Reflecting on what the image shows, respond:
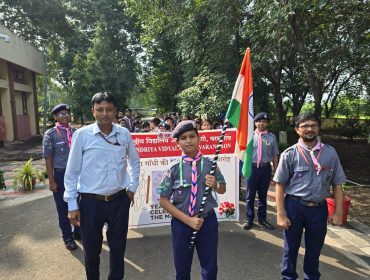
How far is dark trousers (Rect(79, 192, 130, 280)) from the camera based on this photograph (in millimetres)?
3229

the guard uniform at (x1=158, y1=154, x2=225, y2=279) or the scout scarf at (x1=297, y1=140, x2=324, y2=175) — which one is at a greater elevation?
the scout scarf at (x1=297, y1=140, x2=324, y2=175)

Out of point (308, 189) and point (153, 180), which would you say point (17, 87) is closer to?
point (153, 180)

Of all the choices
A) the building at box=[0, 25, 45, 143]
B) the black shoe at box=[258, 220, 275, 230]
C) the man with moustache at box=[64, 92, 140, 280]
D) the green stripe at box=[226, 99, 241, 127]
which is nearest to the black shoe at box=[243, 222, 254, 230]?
the black shoe at box=[258, 220, 275, 230]

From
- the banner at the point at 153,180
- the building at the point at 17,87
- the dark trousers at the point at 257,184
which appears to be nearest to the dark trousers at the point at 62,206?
the banner at the point at 153,180

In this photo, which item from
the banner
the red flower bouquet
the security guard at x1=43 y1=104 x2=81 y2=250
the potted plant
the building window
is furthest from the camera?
the building window

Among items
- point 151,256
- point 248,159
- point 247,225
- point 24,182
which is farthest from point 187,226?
point 24,182

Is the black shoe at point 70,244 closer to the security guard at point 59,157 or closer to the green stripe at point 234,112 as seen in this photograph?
the security guard at point 59,157

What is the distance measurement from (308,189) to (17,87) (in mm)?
22095

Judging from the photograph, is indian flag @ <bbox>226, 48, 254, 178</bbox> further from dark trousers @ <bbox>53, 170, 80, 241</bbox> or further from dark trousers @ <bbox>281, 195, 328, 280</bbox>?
dark trousers @ <bbox>53, 170, 80, 241</bbox>

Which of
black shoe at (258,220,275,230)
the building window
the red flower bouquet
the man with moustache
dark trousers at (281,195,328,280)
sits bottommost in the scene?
black shoe at (258,220,275,230)

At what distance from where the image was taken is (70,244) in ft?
15.6

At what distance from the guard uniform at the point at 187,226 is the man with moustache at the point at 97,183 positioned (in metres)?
0.57

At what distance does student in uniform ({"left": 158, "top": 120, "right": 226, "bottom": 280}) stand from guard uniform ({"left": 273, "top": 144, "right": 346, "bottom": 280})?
2.86 ft

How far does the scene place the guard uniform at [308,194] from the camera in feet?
11.0
